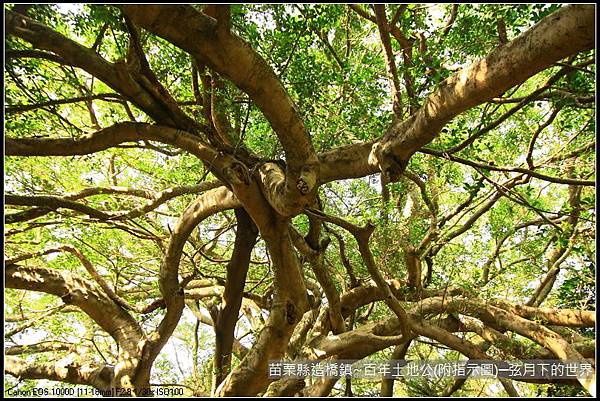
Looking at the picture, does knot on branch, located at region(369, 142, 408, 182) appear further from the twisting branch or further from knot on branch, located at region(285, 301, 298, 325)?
knot on branch, located at region(285, 301, 298, 325)

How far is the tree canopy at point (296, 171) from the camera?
111 inches

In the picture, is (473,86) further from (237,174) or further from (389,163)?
(237,174)

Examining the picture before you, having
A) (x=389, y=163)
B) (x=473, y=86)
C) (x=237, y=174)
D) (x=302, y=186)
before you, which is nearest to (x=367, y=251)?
(x=389, y=163)

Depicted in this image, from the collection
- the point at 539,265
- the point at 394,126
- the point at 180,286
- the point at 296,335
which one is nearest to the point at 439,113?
the point at 394,126

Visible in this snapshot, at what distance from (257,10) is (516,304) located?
4.40m

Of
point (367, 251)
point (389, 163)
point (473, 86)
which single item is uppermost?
point (473, 86)

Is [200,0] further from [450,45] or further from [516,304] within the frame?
[516,304]

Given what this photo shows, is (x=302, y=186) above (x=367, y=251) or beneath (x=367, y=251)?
above

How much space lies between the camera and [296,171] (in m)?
2.86

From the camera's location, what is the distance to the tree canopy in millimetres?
2824

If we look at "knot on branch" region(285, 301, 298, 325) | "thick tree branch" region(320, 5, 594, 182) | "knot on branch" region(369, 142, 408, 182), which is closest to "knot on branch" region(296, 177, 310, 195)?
"thick tree branch" region(320, 5, 594, 182)

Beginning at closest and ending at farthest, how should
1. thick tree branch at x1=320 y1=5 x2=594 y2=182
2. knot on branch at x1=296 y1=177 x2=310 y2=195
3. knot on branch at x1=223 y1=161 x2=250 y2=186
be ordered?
1. thick tree branch at x1=320 y1=5 x2=594 y2=182
2. knot on branch at x1=296 y1=177 x2=310 y2=195
3. knot on branch at x1=223 y1=161 x2=250 y2=186

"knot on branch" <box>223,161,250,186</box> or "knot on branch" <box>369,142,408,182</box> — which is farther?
"knot on branch" <box>223,161,250,186</box>

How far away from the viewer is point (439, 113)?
8.74 ft
